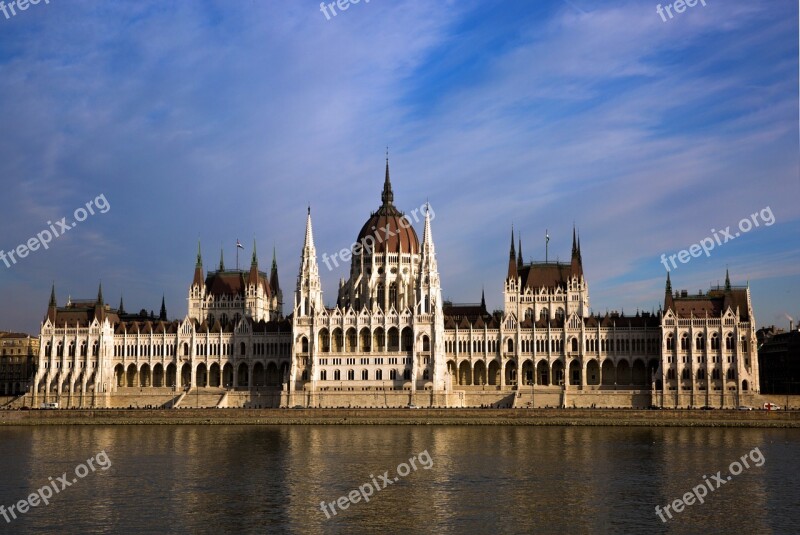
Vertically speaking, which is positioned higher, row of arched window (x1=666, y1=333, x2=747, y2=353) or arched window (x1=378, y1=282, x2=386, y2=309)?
arched window (x1=378, y1=282, x2=386, y2=309)

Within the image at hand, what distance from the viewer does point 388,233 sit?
481ft

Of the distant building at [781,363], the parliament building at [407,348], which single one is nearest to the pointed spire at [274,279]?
the parliament building at [407,348]

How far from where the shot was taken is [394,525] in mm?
52656

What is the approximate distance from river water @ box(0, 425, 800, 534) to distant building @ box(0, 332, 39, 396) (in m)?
77.7

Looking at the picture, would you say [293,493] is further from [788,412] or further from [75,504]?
[788,412]

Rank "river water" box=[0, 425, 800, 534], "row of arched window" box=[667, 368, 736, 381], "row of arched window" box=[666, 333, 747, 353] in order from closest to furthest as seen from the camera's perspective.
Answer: "river water" box=[0, 425, 800, 534], "row of arched window" box=[667, 368, 736, 381], "row of arched window" box=[666, 333, 747, 353]

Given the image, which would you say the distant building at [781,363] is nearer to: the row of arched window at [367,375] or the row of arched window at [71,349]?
the row of arched window at [367,375]

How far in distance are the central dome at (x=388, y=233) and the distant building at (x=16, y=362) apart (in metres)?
62.1

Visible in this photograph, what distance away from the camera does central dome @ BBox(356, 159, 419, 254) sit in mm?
146250

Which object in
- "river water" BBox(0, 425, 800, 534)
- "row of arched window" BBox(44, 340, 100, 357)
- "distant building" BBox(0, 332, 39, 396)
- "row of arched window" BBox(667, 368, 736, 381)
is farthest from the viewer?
"distant building" BBox(0, 332, 39, 396)

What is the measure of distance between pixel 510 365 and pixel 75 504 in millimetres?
82998

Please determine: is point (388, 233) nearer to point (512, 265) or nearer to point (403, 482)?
point (512, 265)

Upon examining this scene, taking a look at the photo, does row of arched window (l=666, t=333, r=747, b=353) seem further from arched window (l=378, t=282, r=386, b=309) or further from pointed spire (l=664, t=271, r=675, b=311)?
arched window (l=378, t=282, r=386, b=309)

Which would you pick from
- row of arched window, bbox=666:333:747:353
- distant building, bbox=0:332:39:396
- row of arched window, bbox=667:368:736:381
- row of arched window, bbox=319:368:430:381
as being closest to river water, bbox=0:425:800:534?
row of arched window, bbox=667:368:736:381
